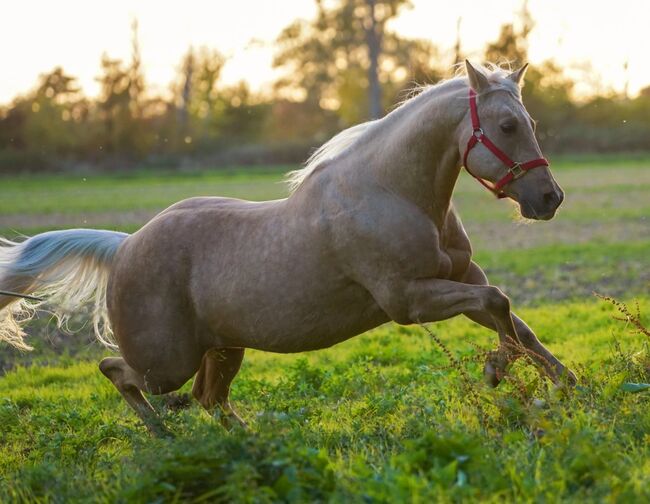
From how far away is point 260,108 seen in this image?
58344 millimetres

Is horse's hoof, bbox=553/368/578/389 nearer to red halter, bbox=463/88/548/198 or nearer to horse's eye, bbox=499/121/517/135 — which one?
red halter, bbox=463/88/548/198

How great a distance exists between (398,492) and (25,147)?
50.0 m

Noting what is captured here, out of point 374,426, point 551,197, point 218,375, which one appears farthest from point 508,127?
point 218,375

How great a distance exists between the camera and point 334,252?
17.8ft

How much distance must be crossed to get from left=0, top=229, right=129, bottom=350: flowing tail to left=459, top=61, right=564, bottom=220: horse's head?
2718 mm

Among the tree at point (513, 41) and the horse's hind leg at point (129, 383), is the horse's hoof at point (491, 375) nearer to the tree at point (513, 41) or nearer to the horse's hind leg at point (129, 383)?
the horse's hind leg at point (129, 383)

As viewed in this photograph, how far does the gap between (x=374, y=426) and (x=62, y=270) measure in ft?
8.57

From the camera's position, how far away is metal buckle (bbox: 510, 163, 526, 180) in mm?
5098

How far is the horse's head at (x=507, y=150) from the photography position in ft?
16.7

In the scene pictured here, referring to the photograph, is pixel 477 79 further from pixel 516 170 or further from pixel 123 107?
pixel 123 107

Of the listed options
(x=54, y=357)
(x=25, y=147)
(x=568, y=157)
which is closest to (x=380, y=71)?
(x=568, y=157)

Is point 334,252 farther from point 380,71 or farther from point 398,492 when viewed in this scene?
point 380,71

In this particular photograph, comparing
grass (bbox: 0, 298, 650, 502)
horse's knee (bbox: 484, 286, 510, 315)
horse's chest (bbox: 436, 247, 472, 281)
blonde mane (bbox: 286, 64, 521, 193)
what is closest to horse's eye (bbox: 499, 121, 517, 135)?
blonde mane (bbox: 286, 64, 521, 193)

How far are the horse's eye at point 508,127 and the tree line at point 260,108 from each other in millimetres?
41846
